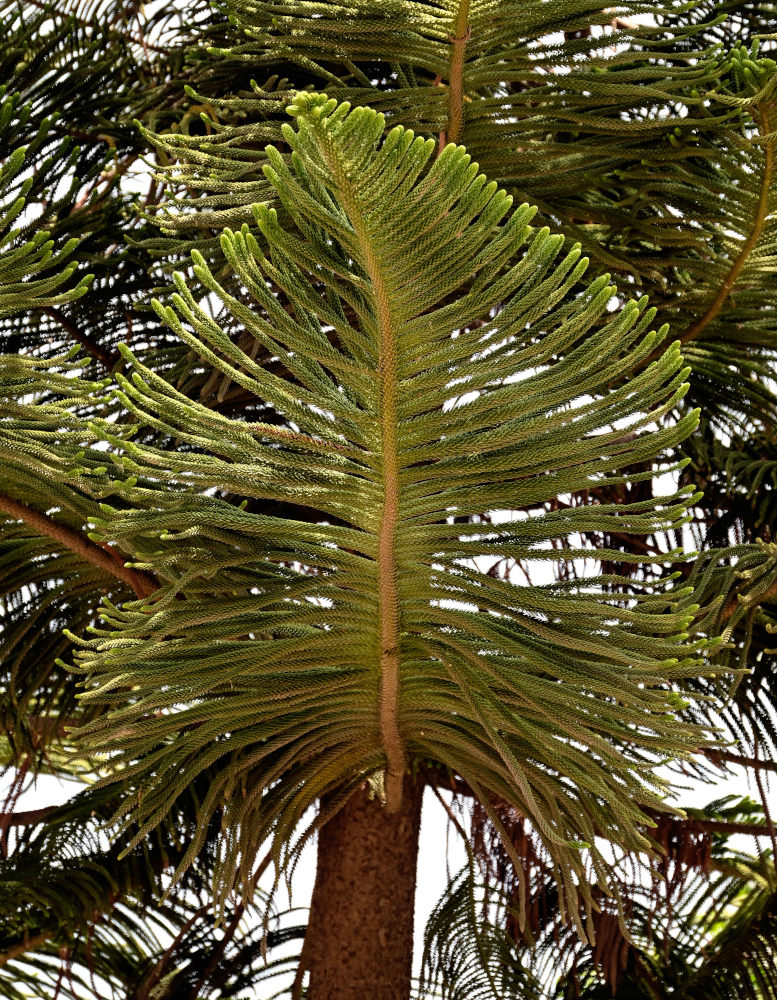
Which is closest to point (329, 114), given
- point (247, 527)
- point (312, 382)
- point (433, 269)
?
point (433, 269)

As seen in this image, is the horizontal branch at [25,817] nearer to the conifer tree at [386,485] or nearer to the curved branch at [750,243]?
the conifer tree at [386,485]

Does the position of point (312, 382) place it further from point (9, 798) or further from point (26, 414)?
point (9, 798)

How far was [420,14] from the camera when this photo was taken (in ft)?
5.03

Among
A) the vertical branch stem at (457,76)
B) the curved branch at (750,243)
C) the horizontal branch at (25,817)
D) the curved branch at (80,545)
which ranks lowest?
the horizontal branch at (25,817)

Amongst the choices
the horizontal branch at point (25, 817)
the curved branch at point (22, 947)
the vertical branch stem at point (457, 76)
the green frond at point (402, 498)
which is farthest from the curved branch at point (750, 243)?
the curved branch at point (22, 947)

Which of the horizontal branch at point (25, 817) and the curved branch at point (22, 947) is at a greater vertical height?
the horizontal branch at point (25, 817)

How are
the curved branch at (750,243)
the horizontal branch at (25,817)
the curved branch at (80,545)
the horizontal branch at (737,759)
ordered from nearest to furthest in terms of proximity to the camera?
the curved branch at (80,545) < the curved branch at (750,243) < the horizontal branch at (737,759) < the horizontal branch at (25,817)

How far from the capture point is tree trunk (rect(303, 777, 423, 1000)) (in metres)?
1.64

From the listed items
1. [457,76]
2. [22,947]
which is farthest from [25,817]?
[457,76]

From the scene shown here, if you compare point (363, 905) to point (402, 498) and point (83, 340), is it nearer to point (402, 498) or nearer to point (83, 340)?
point (402, 498)

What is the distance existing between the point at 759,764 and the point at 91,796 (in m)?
0.98

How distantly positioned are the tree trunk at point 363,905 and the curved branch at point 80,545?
415mm

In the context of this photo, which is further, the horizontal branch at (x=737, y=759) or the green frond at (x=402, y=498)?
the horizontal branch at (x=737, y=759)

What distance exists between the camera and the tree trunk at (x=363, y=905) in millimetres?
1640
